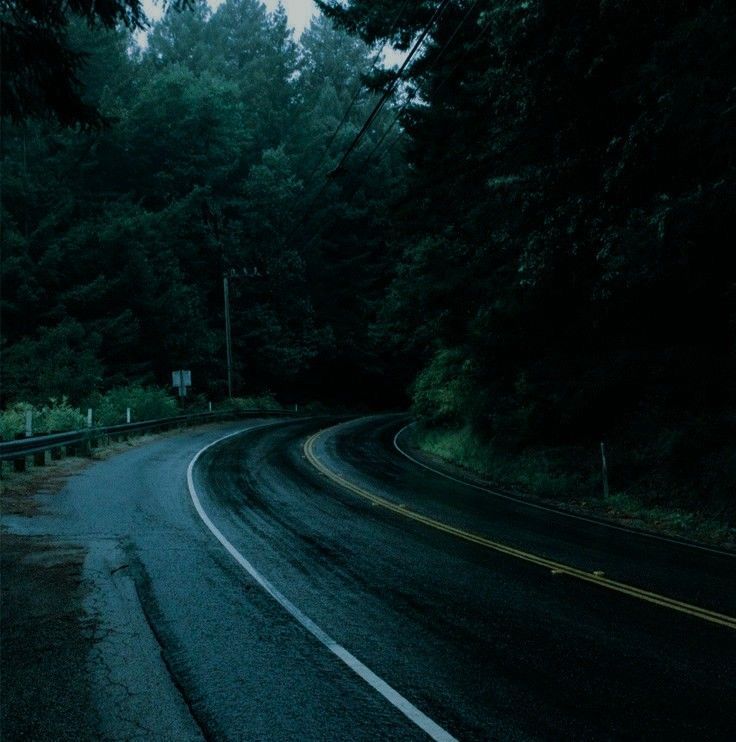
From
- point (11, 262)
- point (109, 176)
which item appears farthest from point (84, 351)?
point (109, 176)

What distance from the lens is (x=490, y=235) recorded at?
1736 centimetres

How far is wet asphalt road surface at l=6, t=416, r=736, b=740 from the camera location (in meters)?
4.20

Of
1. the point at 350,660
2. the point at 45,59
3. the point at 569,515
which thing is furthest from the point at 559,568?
the point at 45,59

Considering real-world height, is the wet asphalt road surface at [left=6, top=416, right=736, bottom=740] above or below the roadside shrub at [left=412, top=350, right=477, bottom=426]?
below

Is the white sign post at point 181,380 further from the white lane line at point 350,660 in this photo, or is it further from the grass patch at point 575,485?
the white lane line at point 350,660

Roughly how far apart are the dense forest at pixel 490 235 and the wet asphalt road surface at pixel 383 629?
4.98 m

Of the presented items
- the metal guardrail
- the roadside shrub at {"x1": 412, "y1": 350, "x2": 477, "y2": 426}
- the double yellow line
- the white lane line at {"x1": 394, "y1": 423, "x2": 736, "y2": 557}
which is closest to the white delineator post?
the white lane line at {"x1": 394, "y1": 423, "x2": 736, "y2": 557}

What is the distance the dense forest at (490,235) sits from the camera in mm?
11195

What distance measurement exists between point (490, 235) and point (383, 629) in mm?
13487

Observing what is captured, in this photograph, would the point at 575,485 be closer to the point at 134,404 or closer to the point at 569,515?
the point at 569,515

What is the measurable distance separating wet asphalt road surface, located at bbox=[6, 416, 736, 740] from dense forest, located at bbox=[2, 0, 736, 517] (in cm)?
498

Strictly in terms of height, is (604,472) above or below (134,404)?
below

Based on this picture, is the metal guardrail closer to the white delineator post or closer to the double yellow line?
the double yellow line

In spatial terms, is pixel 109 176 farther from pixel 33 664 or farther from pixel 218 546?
pixel 33 664
